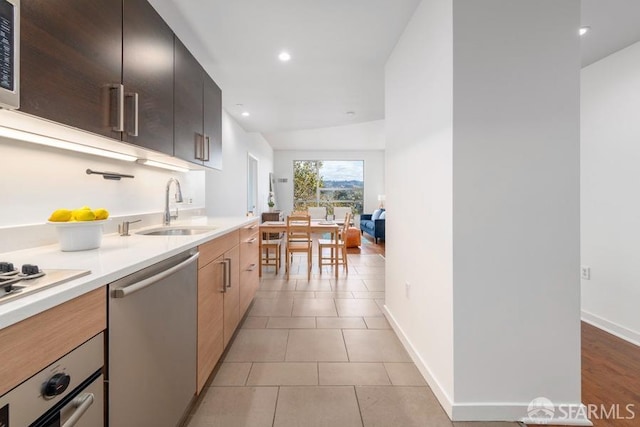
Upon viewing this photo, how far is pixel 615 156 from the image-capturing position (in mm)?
2598

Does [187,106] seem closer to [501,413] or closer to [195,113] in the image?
[195,113]

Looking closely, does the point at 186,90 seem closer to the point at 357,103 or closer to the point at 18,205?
the point at 18,205

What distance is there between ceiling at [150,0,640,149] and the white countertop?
1.59m

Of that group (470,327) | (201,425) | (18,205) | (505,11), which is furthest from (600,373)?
(18,205)

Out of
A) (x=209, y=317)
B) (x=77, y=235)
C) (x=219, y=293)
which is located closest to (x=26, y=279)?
(x=77, y=235)

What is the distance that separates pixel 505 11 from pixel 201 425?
2645 millimetres

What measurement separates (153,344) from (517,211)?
6.02 feet

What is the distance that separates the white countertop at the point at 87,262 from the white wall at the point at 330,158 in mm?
8563

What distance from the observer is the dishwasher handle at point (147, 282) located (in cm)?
97

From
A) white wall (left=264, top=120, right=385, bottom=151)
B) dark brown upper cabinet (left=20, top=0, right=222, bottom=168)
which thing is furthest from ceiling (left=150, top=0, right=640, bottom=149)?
white wall (left=264, top=120, right=385, bottom=151)

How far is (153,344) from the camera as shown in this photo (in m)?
1.17

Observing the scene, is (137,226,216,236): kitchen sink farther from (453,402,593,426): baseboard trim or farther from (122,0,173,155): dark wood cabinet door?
(453,402,593,426): baseboard trim

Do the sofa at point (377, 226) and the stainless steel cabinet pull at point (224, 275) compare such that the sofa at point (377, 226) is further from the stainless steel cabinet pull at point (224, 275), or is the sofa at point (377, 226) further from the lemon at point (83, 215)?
the lemon at point (83, 215)

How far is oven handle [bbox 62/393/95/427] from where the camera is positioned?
2.51 feet
